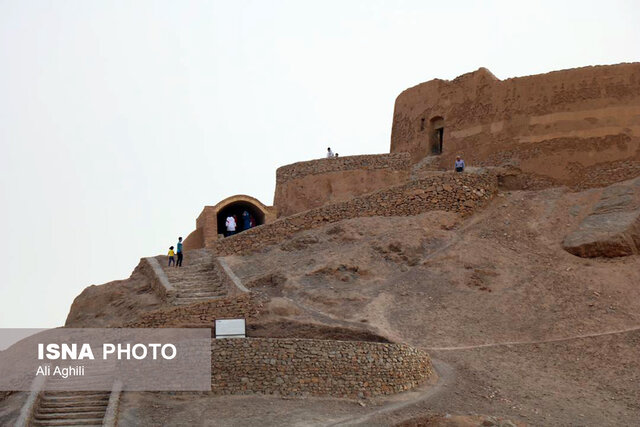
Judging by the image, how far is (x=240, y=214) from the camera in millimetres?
26828

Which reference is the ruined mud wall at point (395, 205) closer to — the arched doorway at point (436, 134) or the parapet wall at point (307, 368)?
the arched doorway at point (436, 134)

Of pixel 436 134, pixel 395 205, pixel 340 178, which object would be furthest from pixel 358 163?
pixel 436 134

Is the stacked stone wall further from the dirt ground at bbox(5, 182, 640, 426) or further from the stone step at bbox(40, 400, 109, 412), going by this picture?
the stone step at bbox(40, 400, 109, 412)

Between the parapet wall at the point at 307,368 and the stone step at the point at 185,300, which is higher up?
the stone step at the point at 185,300

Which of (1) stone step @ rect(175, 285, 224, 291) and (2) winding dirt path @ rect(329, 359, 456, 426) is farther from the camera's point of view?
(1) stone step @ rect(175, 285, 224, 291)

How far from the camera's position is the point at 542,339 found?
677 inches

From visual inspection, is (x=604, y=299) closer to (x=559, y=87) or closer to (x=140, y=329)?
(x=559, y=87)

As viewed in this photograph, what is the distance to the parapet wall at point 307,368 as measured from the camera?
47.0 feet

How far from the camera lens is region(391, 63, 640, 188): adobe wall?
22.9 m

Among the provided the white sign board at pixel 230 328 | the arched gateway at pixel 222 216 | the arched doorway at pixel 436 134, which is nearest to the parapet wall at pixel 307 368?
the white sign board at pixel 230 328

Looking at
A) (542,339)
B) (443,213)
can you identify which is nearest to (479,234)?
(443,213)

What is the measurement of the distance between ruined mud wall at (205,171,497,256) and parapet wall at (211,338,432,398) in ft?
23.9

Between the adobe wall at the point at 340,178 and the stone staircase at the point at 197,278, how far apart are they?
393cm

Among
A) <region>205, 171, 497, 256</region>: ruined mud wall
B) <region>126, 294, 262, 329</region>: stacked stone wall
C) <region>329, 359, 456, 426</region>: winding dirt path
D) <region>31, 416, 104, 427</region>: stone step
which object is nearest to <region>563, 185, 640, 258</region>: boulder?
<region>205, 171, 497, 256</region>: ruined mud wall
